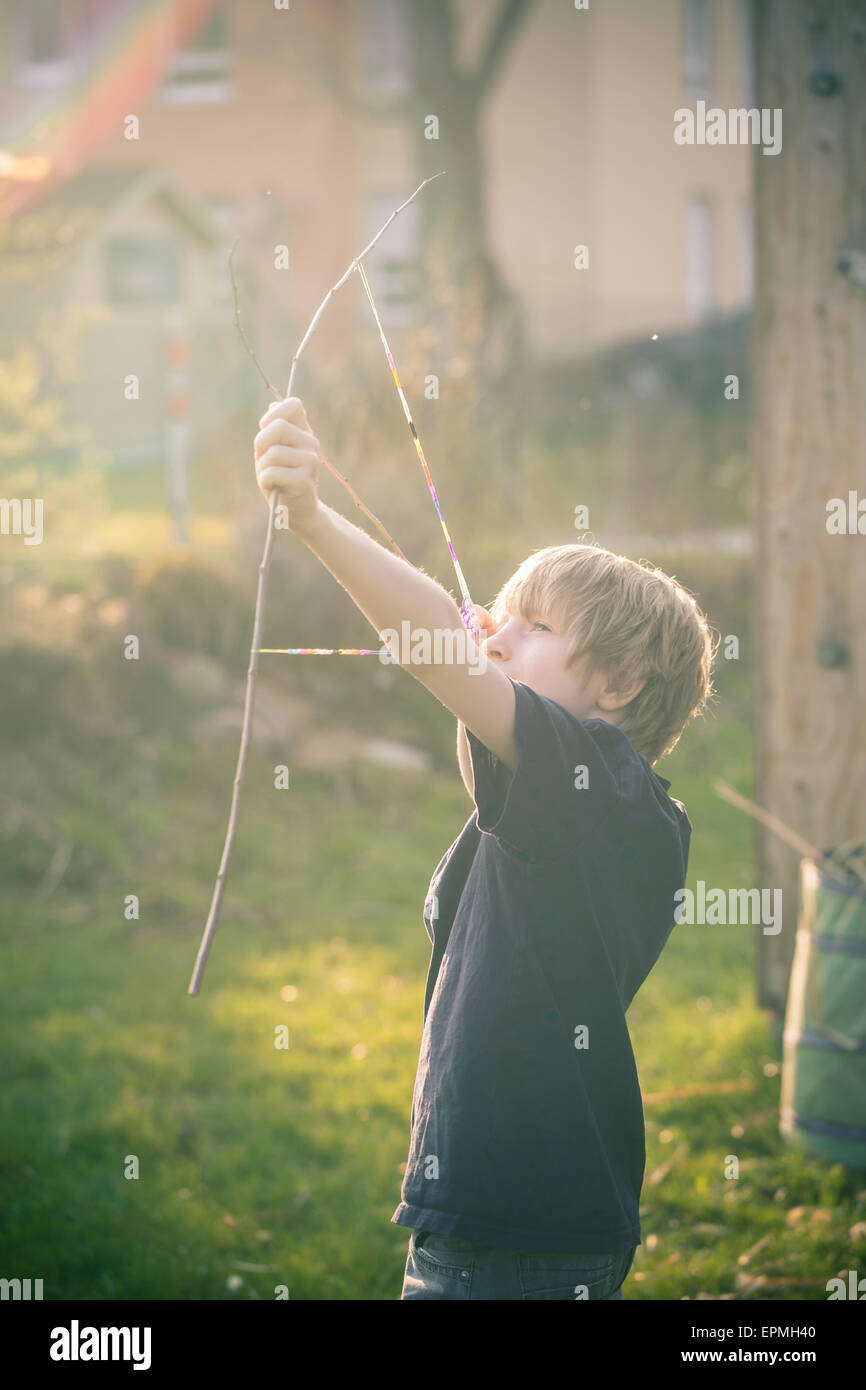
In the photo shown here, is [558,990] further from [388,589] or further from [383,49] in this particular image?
[383,49]

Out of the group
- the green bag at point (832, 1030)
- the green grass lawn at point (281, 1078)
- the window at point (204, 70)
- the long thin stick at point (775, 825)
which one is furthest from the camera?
the window at point (204, 70)

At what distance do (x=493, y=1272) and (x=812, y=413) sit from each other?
9.98 feet

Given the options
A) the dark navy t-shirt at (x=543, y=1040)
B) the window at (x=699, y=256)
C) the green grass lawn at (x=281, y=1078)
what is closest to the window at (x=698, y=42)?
the window at (x=699, y=256)

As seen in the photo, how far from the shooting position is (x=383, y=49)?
20.8 m

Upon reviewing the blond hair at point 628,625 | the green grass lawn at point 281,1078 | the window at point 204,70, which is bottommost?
the green grass lawn at point 281,1078

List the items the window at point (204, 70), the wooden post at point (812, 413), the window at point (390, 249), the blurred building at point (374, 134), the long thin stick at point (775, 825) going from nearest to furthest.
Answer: the long thin stick at point (775, 825), the wooden post at point (812, 413), the window at point (390, 249), the blurred building at point (374, 134), the window at point (204, 70)

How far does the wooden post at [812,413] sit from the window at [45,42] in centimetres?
1901

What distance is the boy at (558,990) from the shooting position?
1.75 meters

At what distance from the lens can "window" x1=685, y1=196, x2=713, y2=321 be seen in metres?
21.2

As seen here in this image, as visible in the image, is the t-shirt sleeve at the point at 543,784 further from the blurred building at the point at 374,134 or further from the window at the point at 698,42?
the window at the point at 698,42

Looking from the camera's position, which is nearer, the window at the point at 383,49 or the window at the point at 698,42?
the window at the point at 698,42

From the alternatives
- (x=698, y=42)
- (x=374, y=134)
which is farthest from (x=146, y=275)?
(x=698, y=42)
